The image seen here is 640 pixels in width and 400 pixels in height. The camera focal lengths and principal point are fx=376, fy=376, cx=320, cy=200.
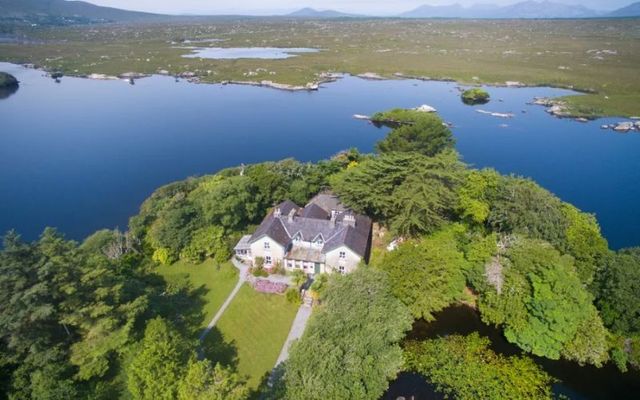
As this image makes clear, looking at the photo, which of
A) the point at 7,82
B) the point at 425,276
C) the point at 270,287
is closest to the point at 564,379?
the point at 425,276

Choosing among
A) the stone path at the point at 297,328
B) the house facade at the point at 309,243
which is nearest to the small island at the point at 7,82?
the house facade at the point at 309,243

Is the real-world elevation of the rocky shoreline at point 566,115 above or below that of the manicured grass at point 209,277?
above

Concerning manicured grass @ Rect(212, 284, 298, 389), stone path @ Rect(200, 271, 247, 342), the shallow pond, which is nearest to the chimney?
manicured grass @ Rect(212, 284, 298, 389)

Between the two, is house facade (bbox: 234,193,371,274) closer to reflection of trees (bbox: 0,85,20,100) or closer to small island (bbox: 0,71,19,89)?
reflection of trees (bbox: 0,85,20,100)

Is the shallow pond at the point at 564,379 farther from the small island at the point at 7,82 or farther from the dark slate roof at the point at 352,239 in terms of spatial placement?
the small island at the point at 7,82

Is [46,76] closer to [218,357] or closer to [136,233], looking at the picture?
[136,233]

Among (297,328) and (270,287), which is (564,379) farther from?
(270,287)
